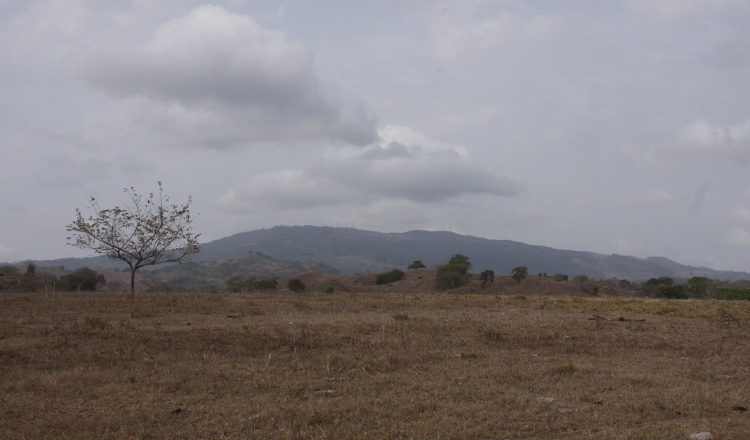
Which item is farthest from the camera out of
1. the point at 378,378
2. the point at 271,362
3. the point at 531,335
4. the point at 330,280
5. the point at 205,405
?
the point at 330,280

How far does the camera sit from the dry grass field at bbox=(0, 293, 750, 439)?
7168 mm

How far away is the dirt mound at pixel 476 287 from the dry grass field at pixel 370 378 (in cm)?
4022

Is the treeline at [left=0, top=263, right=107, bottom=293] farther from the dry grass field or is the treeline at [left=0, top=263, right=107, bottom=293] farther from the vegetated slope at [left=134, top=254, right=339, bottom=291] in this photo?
the vegetated slope at [left=134, top=254, right=339, bottom=291]

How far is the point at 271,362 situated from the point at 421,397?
14.7ft

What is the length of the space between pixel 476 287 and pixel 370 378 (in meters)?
53.6

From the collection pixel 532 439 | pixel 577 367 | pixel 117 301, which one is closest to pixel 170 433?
pixel 532 439

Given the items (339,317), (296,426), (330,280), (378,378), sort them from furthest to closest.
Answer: (330,280)
(339,317)
(378,378)
(296,426)

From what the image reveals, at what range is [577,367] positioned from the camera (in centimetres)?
1090

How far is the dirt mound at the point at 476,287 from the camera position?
57969 millimetres

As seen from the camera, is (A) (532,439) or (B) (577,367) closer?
(A) (532,439)

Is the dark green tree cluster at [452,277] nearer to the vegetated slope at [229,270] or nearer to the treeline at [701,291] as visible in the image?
the treeline at [701,291]

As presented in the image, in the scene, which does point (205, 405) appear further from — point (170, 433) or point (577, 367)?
point (577, 367)

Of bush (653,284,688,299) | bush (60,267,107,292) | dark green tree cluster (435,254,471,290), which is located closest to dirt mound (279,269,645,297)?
dark green tree cluster (435,254,471,290)

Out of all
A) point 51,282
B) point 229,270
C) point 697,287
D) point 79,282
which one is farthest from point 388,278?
point 229,270
